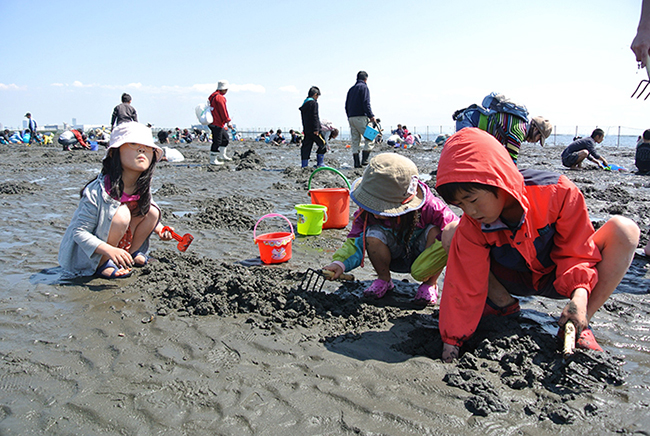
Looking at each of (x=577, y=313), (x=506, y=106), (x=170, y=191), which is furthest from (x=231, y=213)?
(x=577, y=313)

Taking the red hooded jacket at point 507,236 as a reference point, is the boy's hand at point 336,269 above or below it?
below

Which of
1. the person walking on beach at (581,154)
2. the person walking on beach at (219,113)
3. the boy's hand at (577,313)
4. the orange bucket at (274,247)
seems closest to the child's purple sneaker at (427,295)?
the boy's hand at (577,313)

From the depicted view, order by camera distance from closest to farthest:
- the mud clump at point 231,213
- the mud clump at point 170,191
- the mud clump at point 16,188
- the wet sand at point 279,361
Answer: the wet sand at point 279,361 < the mud clump at point 231,213 < the mud clump at point 16,188 < the mud clump at point 170,191

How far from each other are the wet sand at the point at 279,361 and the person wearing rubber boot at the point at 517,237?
0.25 m

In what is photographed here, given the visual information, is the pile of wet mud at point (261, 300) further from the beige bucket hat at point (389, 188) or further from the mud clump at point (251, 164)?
the mud clump at point (251, 164)

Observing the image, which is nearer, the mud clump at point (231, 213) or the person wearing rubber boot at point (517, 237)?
the person wearing rubber boot at point (517, 237)

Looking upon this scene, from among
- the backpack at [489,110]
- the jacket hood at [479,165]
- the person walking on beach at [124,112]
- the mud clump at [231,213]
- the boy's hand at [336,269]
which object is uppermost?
the person walking on beach at [124,112]

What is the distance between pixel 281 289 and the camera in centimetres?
304

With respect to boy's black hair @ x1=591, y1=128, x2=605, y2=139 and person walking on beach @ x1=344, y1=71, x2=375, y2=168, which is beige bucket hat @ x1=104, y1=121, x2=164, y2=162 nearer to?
person walking on beach @ x1=344, y1=71, x2=375, y2=168

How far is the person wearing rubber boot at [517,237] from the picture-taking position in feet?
6.68

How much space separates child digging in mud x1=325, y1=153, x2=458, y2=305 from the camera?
2.89 metres

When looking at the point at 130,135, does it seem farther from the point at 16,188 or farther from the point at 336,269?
the point at 16,188

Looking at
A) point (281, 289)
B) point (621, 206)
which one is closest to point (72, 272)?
point (281, 289)

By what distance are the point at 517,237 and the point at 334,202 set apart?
9.91 feet
